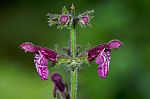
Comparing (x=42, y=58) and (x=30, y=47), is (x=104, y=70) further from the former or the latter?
(x=30, y=47)

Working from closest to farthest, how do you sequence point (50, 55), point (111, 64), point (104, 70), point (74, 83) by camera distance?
point (104, 70), point (74, 83), point (50, 55), point (111, 64)

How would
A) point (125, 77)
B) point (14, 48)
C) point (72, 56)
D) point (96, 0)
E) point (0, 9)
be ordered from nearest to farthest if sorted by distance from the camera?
point (72, 56) → point (125, 77) → point (96, 0) → point (14, 48) → point (0, 9)

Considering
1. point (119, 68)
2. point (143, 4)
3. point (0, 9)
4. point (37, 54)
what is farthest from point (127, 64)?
point (0, 9)

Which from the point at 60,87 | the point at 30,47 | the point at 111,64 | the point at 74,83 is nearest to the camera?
the point at 74,83

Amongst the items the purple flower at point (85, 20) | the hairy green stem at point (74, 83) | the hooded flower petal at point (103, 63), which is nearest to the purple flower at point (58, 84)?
the hairy green stem at point (74, 83)

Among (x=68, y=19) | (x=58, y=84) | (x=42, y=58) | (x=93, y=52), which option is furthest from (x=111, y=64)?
(x=68, y=19)

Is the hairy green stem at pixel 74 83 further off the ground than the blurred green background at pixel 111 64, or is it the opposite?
the blurred green background at pixel 111 64

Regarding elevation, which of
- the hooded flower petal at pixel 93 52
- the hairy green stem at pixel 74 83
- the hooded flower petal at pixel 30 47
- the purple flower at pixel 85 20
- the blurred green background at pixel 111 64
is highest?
the blurred green background at pixel 111 64

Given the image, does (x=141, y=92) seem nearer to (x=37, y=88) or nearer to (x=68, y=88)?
(x=37, y=88)

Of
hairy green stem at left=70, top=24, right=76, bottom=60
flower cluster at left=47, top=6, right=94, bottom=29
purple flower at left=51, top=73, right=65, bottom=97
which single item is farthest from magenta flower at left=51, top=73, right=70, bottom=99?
flower cluster at left=47, top=6, right=94, bottom=29

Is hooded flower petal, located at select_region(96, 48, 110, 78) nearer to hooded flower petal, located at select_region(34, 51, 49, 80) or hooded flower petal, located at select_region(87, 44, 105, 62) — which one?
hooded flower petal, located at select_region(87, 44, 105, 62)

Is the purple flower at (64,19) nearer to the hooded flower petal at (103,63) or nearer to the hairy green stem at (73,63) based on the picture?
the hairy green stem at (73,63)
